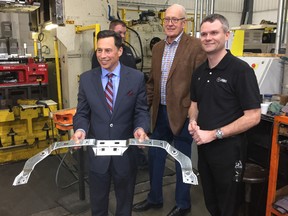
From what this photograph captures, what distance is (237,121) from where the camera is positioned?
1532mm

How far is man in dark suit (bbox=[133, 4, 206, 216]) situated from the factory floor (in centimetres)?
27

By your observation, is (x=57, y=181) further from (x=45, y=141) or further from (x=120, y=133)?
(x=120, y=133)

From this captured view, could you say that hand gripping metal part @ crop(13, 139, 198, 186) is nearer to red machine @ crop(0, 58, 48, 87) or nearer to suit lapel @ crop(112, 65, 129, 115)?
suit lapel @ crop(112, 65, 129, 115)

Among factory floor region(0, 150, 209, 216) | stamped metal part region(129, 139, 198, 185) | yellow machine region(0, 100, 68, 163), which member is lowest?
factory floor region(0, 150, 209, 216)

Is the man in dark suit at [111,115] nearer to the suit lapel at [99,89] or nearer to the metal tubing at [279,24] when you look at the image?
the suit lapel at [99,89]

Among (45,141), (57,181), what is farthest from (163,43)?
(45,141)

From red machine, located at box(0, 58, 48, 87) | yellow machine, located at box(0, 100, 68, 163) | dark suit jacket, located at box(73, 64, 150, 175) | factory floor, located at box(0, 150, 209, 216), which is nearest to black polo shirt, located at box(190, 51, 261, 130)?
dark suit jacket, located at box(73, 64, 150, 175)

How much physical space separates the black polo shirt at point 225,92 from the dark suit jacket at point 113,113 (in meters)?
0.35

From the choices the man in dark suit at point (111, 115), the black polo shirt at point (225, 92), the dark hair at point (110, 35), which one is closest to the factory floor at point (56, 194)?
the man in dark suit at point (111, 115)

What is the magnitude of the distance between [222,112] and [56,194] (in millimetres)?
1933

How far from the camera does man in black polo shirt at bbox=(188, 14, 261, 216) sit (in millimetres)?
1518

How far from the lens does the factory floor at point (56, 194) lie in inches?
98.3

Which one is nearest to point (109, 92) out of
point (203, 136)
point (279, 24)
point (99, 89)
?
point (99, 89)

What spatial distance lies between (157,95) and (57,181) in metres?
1.56
